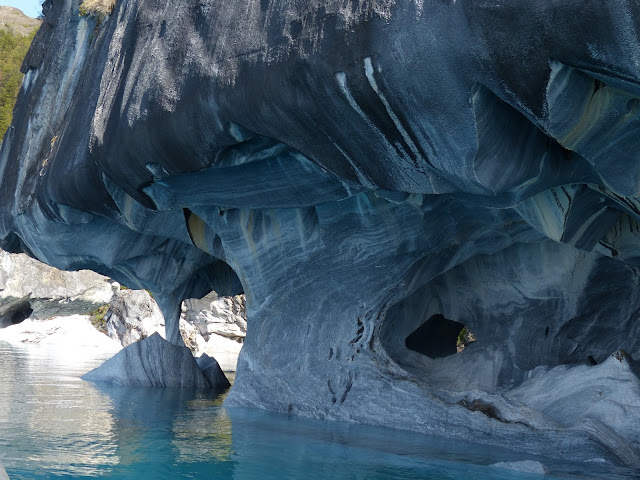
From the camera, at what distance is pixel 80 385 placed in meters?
14.4

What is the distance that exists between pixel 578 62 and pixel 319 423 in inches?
242

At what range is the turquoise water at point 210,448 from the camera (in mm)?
6316

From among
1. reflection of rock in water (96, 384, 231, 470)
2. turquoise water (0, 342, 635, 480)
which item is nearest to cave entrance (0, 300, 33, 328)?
reflection of rock in water (96, 384, 231, 470)

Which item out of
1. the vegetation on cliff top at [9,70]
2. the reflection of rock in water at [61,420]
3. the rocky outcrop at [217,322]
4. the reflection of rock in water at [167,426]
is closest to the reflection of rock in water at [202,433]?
the reflection of rock in water at [167,426]

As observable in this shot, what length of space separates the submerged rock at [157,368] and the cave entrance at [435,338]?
4.47 m

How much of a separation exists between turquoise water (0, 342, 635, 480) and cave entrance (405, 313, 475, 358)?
5.19 meters

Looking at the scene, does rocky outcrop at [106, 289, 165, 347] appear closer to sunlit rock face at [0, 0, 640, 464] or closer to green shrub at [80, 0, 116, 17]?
sunlit rock face at [0, 0, 640, 464]

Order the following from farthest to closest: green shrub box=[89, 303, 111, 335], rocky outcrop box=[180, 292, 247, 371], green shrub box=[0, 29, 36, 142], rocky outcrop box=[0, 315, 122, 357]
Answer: green shrub box=[0, 29, 36, 142]
green shrub box=[89, 303, 111, 335]
rocky outcrop box=[0, 315, 122, 357]
rocky outcrop box=[180, 292, 247, 371]

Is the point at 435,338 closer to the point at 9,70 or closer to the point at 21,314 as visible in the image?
the point at 21,314

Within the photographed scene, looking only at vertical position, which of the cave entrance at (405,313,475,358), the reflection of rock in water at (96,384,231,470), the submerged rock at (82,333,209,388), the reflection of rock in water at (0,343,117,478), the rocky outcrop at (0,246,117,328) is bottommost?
the reflection of rock in water at (0,343,117,478)

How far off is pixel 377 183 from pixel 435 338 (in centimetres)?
856

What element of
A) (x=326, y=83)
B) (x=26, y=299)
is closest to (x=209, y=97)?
(x=326, y=83)

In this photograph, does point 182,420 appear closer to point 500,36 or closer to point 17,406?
point 17,406

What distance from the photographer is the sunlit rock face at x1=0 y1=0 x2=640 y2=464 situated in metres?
6.08
